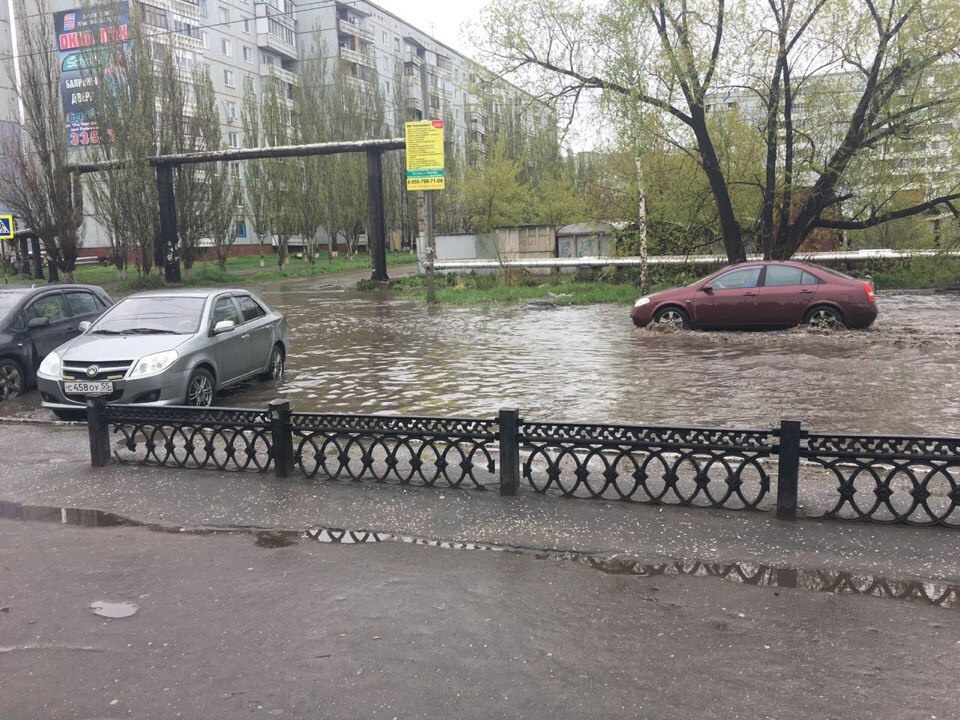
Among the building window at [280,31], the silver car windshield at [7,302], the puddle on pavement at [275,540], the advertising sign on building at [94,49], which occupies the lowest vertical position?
the puddle on pavement at [275,540]

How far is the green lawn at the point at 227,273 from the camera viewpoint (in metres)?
33.5

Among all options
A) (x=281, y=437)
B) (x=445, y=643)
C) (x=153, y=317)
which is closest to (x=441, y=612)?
(x=445, y=643)

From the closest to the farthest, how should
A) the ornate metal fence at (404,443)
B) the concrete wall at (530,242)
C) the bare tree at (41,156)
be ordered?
the ornate metal fence at (404,443) < the concrete wall at (530,242) < the bare tree at (41,156)

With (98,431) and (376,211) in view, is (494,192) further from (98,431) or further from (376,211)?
(98,431)

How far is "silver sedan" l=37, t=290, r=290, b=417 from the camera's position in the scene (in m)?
8.44

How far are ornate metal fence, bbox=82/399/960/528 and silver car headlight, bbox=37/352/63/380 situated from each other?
2.10 meters

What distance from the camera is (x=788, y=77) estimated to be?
18531 millimetres

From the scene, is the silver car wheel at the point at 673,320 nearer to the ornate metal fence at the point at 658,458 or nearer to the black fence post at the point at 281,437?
the ornate metal fence at the point at 658,458

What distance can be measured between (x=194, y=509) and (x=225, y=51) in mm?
56109

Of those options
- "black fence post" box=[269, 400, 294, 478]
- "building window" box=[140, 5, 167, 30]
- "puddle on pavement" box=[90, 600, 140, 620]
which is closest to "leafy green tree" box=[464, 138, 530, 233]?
"building window" box=[140, 5, 167, 30]

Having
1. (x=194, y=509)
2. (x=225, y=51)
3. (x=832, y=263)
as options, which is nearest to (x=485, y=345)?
(x=194, y=509)

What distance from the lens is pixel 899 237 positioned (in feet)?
102

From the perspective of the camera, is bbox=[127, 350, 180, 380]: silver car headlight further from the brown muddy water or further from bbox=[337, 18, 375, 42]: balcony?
bbox=[337, 18, 375, 42]: balcony

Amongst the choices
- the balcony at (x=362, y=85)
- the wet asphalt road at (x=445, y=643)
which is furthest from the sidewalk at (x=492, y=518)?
the balcony at (x=362, y=85)
